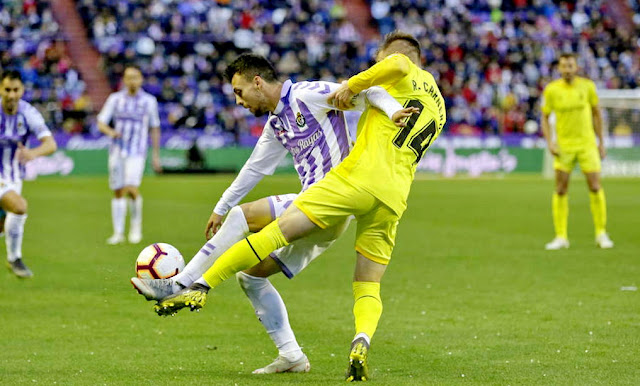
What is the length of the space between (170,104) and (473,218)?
1616cm

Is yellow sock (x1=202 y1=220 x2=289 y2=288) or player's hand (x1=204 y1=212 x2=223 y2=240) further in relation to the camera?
player's hand (x1=204 y1=212 x2=223 y2=240)

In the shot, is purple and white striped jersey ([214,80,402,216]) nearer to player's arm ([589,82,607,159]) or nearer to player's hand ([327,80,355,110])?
player's hand ([327,80,355,110])

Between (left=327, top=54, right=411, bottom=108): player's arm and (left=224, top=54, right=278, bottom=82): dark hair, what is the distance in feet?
1.62

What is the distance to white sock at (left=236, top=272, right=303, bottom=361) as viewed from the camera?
20.2 feet

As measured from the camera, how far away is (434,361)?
20.8 feet

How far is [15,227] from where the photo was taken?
A: 10.4 m

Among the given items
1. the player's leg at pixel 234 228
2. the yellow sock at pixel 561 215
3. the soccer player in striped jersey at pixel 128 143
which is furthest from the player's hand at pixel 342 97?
the soccer player in striped jersey at pixel 128 143

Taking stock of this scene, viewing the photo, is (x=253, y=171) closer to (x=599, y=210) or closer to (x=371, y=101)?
(x=371, y=101)

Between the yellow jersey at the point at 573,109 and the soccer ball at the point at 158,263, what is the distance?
8.72 m

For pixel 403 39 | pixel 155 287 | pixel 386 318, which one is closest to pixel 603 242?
pixel 386 318

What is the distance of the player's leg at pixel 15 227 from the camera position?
10.2 meters

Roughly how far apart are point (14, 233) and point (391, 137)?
597 cm

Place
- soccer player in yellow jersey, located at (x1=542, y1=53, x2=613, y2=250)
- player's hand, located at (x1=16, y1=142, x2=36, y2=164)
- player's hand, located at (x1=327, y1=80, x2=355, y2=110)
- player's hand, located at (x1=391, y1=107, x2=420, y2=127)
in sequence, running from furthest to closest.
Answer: soccer player in yellow jersey, located at (x1=542, y1=53, x2=613, y2=250) → player's hand, located at (x1=16, y1=142, x2=36, y2=164) → player's hand, located at (x1=327, y1=80, x2=355, y2=110) → player's hand, located at (x1=391, y1=107, x2=420, y2=127)

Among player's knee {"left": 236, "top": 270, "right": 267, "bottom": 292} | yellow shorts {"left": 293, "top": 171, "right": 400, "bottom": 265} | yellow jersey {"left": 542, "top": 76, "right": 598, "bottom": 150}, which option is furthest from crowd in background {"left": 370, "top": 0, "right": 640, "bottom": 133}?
yellow shorts {"left": 293, "top": 171, "right": 400, "bottom": 265}
